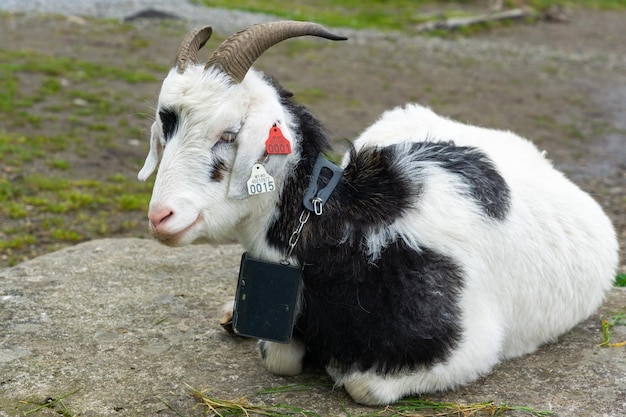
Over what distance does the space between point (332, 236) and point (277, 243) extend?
10.6 inches

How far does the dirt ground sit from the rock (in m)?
2.44

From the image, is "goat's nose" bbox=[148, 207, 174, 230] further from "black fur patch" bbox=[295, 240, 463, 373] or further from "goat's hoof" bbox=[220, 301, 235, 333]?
"goat's hoof" bbox=[220, 301, 235, 333]

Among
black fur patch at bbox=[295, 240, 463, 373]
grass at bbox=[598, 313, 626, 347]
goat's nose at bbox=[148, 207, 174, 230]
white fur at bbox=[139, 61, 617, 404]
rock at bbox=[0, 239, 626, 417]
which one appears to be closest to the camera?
goat's nose at bbox=[148, 207, 174, 230]

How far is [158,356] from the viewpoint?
4496 mm

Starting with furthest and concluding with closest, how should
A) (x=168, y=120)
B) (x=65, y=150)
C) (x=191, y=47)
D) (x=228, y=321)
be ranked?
(x=65, y=150) < (x=228, y=321) < (x=191, y=47) < (x=168, y=120)

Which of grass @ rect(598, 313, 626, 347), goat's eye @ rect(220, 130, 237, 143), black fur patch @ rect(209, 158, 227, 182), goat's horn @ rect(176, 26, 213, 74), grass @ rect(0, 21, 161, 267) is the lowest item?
grass @ rect(0, 21, 161, 267)

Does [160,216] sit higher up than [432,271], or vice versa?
[160,216]

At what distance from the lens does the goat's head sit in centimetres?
366

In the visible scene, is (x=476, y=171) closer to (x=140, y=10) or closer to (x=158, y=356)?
(x=158, y=356)

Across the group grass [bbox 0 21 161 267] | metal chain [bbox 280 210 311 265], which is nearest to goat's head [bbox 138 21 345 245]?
metal chain [bbox 280 210 311 265]

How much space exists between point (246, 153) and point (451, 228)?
3.62ft

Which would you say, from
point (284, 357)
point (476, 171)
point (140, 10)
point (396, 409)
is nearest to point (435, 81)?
point (140, 10)

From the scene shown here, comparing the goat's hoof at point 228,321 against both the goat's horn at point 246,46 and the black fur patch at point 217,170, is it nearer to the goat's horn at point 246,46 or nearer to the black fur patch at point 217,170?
the black fur patch at point 217,170

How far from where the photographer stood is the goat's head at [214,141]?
366 centimetres
